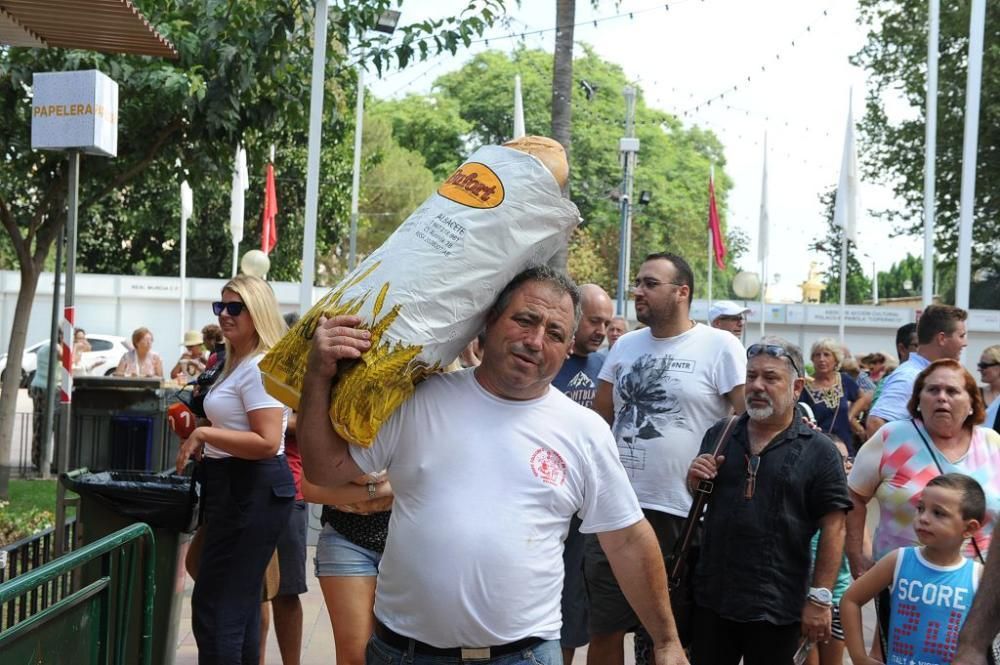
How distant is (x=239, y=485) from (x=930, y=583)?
271 centimetres

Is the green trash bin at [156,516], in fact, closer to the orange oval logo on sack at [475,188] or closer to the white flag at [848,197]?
the orange oval logo on sack at [475,188]

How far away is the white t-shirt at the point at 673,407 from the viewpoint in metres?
5.77

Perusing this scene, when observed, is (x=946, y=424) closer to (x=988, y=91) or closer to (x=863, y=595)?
(x=863, y=595)

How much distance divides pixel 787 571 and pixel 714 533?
316 mm

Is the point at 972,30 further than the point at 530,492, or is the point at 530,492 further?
the point at 972,30

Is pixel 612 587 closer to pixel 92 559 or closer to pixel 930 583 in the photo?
pixel 930 583

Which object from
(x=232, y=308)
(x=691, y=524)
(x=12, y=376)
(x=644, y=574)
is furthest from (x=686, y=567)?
(x=12, y=376)

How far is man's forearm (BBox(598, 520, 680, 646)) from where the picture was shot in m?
3.54

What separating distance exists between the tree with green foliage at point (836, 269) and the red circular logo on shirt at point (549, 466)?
184ft

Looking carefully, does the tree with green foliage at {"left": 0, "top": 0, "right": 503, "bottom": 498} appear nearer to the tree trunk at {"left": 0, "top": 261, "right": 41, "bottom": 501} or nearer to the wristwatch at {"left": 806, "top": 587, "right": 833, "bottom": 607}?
the tree trunk at {"left": 0, "top": 261, "right": 41, "bottom": 501}

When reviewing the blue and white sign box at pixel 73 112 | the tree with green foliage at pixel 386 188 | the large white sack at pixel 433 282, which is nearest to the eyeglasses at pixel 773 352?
the large white sack at pixel 433 282

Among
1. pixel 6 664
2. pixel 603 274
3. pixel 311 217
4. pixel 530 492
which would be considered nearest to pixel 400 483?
pixel 530 492

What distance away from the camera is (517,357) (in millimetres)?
3373

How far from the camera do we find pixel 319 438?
3.22 meters
